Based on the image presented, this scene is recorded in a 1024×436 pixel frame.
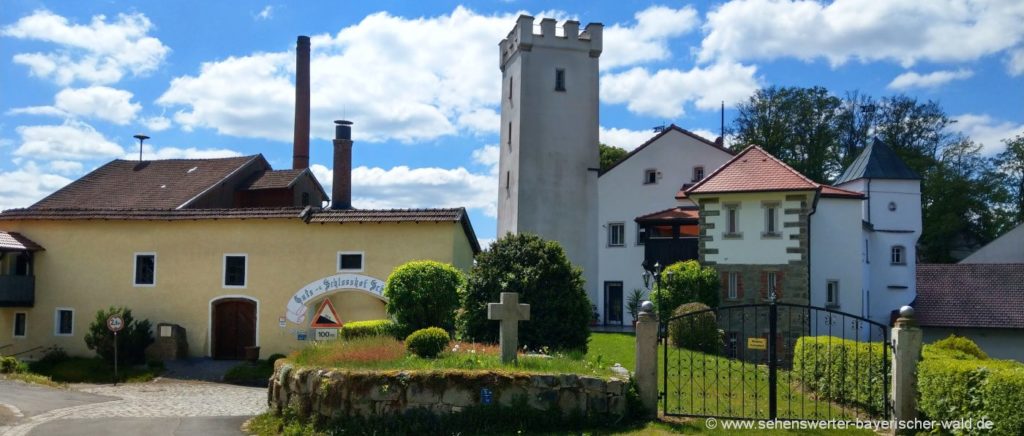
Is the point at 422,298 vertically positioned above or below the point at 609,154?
below

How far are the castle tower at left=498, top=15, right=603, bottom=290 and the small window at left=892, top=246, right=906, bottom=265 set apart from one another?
14.0m

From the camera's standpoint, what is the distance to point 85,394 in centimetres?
2238

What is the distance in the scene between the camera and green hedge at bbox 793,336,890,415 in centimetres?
1433

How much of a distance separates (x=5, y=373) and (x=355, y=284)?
10862 millimetres

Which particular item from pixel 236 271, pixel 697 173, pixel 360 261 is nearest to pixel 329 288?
pixel 360 261

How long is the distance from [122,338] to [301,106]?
1907 cm

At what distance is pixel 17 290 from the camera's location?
3033 centimetres

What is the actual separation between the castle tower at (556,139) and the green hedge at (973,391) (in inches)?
1209

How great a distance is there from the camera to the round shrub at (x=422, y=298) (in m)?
22.3

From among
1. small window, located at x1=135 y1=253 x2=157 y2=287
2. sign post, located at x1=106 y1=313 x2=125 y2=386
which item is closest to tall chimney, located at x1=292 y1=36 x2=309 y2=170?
small window, located at x1=135 y1=253 x2=157 y2=287

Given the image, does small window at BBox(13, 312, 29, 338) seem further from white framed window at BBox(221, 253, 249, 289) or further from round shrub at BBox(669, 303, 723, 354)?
round shrub at BBox(669, 303, 723, 354)

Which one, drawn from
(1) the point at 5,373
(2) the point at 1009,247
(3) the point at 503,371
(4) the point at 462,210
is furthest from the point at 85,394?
(2) the point at 1009,247

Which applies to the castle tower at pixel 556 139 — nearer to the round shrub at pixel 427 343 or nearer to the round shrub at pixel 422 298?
the round shrub at pixel 422 298

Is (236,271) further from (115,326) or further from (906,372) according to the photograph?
(906,372)
